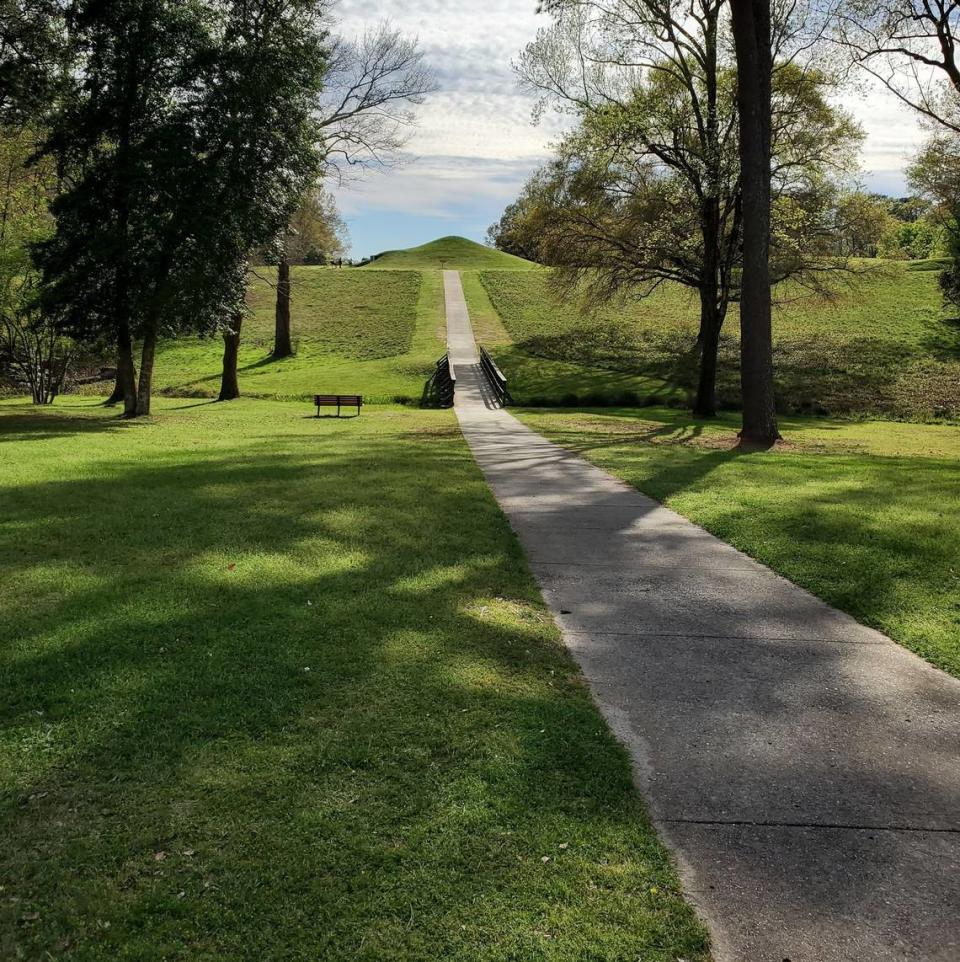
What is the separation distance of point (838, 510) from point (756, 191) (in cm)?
904

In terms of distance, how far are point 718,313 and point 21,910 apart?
22904 mm

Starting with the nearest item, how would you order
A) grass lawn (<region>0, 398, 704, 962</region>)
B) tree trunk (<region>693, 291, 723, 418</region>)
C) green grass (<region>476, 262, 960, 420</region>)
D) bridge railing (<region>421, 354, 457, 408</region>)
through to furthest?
grass lawn (<region>0, 398, 704, 962</region>) → tree trunk (<region>693, 291, 723, 418</region>) → bridge railing (<region>421, 354, 457, 408</region>) → green grass (<region>476, 262, 960, 420</region>)

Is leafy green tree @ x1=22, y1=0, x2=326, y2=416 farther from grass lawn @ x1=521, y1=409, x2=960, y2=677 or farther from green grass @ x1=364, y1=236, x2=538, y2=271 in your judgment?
green grass @ x1=364, y1=236, x2=538, y2=271

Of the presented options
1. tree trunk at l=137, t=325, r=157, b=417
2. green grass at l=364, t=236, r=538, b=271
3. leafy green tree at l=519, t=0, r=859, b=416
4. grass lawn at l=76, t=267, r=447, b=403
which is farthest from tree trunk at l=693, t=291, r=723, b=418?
green grass at l=364, t=236, r=538, b=271

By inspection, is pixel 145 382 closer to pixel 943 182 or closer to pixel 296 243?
pixel 296 243

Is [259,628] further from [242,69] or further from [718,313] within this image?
[718,313]

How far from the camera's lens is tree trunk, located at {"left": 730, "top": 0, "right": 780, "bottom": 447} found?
47.3 ft

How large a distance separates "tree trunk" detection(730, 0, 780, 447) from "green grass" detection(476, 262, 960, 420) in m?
12.2

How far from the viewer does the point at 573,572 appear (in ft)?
20.6

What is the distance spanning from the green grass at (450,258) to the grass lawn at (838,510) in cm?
6426

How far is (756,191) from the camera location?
575 inches

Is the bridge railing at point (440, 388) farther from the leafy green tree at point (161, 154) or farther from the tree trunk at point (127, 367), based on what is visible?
the tree trunk at point (127, 367)

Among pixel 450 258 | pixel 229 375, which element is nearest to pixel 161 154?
pixel 229 375

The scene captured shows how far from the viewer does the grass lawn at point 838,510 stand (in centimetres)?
553
